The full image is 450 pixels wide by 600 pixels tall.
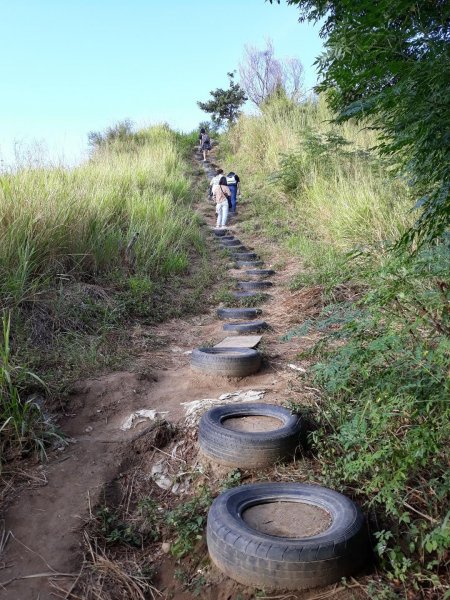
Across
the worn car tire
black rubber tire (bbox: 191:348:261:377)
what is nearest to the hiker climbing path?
black rubber tire (bbox: 191:348:261:377)

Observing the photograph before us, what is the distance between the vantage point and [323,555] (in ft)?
6.33

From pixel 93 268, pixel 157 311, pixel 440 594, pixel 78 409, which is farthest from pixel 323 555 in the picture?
pixel 93 268

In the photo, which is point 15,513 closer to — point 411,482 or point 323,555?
point 323,555

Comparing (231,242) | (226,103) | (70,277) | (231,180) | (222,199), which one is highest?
(226,103)

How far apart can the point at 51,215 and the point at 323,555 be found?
489 centimetres

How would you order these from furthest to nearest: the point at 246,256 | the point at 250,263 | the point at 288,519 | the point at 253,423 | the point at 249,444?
the point at 246,256 → the point at 250,263 → the point at 253,423 → the point at 249,444 → the point at 288,519

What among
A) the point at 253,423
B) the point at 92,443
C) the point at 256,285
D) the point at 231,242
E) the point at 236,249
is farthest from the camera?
the point at 231,242

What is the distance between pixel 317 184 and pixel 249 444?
26.0 feet

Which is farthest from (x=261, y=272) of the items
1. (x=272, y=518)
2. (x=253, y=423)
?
(x=272, y=518)

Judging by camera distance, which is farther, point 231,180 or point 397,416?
point 231,180

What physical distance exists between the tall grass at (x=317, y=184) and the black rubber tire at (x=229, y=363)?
1.32m

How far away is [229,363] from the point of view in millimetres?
3992

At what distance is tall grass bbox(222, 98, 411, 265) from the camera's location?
23.1 feet

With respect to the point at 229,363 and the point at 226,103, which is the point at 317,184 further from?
the point at 226,103
